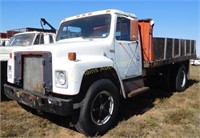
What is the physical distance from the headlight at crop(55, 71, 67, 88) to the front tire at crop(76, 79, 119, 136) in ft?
1.71

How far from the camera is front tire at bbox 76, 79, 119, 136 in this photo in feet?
14.4

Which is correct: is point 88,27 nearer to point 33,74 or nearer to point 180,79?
point 33,74

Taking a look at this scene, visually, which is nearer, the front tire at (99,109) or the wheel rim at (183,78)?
the front tire at (99,109)

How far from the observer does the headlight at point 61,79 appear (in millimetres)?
4091

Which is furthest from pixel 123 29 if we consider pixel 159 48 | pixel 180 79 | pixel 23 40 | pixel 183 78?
pixel 23 40

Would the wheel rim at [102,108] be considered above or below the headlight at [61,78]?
Result: below

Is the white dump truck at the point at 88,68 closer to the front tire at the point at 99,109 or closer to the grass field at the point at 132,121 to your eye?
Answer: the front tire at the point at 99,109

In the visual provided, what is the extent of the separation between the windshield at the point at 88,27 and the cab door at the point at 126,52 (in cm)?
28

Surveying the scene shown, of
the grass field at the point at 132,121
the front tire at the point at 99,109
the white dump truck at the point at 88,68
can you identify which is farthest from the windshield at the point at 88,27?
the grass field at the point at 132,121

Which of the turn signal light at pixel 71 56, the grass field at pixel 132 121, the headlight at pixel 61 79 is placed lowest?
the grass field at pixel 132 121

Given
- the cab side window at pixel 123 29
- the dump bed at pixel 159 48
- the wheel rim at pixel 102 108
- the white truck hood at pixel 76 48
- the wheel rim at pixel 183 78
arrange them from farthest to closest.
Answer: the wheel rim at pixel 183 78 → the dump bed at pixel 159 48 → the cab side window at pixel 123 29 → the wheel rim at pixel 102 108 → the white truck hood at pixel 76 48

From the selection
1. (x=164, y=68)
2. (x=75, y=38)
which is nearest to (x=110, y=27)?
(x=75, y=38)

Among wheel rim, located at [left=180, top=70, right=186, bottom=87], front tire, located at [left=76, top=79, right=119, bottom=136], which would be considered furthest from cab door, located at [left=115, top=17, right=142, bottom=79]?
wheel rim, located at [left=180, top=70, right=186, bottom=87]

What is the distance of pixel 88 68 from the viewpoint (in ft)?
14.4
